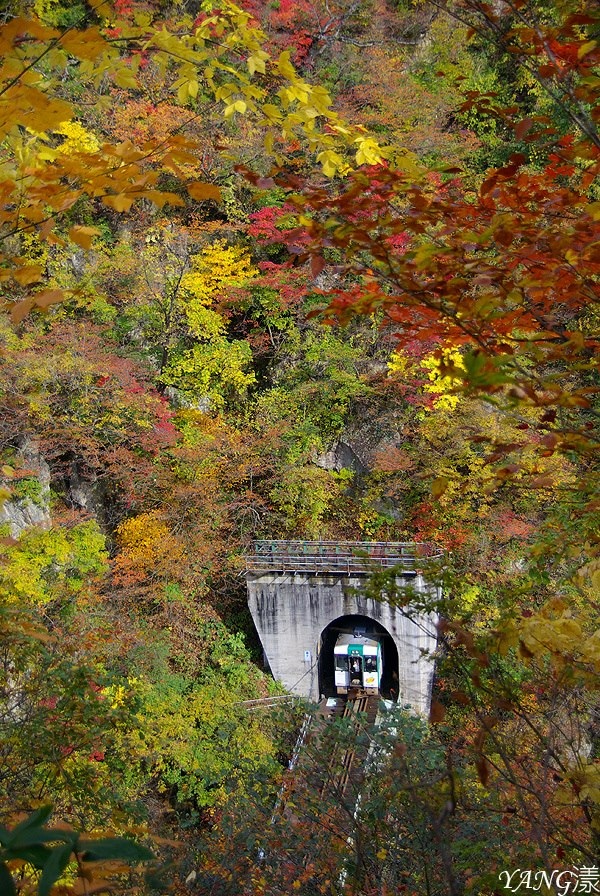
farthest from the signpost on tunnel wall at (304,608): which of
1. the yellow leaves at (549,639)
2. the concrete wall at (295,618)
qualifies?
the yellow leaves at (549,639)

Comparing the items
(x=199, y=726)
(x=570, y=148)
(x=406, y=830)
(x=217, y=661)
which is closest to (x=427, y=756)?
(x=406, y=830)

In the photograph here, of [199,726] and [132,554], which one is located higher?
[132,554]

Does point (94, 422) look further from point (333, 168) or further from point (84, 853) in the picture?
point (84, 853)

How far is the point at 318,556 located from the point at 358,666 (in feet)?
7.69

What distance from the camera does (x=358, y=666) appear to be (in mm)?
12906

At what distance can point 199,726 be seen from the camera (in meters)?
11.1

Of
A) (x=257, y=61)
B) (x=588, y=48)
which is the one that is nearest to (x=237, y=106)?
(x=257, y=61)

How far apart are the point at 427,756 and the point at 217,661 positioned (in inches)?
314

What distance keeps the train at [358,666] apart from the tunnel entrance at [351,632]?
61 cm

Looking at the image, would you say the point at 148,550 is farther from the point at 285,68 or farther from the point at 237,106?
the point at 285,68

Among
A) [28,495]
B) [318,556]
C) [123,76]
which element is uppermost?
[28,495]

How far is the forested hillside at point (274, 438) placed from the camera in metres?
2.09

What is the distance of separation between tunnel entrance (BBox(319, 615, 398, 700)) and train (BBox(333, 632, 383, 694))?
0.61 m

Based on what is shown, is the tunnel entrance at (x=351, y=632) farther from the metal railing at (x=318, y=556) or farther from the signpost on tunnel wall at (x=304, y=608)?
the metal railing at (x=318, y=556)
